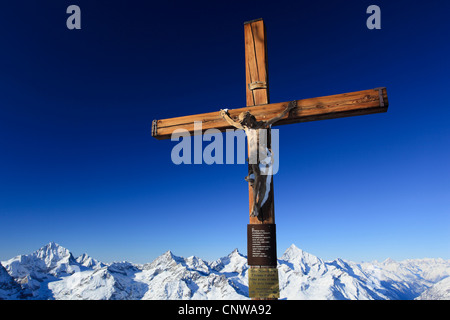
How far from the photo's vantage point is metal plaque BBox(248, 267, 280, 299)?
4.55 m

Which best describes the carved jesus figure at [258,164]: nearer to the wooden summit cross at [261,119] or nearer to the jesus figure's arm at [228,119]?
the wooden summit cross at [261,119]

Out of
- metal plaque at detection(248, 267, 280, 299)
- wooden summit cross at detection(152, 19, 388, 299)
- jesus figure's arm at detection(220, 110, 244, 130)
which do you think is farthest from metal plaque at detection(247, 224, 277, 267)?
jesus figure's arm at detection(220, 110, 244, 130)

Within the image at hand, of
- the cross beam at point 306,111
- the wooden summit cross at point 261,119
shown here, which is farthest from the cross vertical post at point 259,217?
the cross beam at point 306,111

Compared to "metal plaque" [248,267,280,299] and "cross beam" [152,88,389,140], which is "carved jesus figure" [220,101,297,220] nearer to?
"cross beam" [152,88,389,140]

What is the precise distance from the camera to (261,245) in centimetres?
485

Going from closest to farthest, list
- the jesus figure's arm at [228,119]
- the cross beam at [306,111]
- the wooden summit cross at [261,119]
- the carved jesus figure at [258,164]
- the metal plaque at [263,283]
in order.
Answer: the metal plaque at [263,283], the wooden summit cross at [261,119], the carved jesus figure at [258,164], the cross beam at [306,111], the jesus figure's arm at [228,119]

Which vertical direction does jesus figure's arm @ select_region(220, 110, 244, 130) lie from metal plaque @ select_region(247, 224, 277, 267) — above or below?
above

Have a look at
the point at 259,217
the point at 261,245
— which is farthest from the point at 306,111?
the point at 261,245

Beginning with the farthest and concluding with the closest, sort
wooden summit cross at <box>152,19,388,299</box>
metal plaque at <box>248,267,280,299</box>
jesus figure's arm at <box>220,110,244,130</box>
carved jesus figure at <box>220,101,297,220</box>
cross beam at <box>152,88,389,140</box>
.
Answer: jesus figure's arm at <box>220,110,244,130</box>
cross beam at <box>152,88,389,140</box>
carved jesus figure at <box>220,101,297,220</box>
wooden summit cross at <box>152,19,388,299</box>
metal plaque at <box>248,267,280,299</box>

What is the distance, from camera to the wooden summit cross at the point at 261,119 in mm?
4727

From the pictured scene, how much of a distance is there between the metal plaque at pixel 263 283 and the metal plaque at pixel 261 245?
0.10 meters
